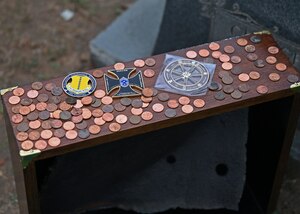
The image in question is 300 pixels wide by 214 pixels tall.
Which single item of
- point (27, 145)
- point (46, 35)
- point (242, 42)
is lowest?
point (46, 35)

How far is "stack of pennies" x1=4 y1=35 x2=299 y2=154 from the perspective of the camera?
6.42 feet

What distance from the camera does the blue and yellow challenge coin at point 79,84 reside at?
6.74 ft

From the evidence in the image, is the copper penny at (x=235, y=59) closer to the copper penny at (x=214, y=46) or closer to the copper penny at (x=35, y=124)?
the copper penny at (x=214, y=46)

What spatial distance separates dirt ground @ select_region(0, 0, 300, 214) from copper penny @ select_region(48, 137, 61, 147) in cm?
102

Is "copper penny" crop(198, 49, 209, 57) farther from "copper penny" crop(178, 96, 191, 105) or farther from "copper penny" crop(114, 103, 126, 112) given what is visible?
"copper penny" crop(114, 103, 126, 112)

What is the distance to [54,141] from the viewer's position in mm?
1926

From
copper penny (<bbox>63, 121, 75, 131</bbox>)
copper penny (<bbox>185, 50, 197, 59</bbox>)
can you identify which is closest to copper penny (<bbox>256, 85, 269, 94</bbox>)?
copper penny (<bbox>185, 50, 197, 59</bbox>)

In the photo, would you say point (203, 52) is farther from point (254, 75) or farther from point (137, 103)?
point (137, 103)

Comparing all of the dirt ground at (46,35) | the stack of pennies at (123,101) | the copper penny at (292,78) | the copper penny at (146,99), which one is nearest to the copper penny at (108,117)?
the stack of pennies at (123,101)

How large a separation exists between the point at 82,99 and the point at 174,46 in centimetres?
95

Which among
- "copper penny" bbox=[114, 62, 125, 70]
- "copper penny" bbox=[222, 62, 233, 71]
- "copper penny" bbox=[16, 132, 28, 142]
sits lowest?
"copper penny" bbox=[16, 132, 28, 142]

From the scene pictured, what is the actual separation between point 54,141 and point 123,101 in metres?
0.24

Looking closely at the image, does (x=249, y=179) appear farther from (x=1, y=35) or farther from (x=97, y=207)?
(x=1, y=35)

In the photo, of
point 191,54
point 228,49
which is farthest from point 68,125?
point 228,49
